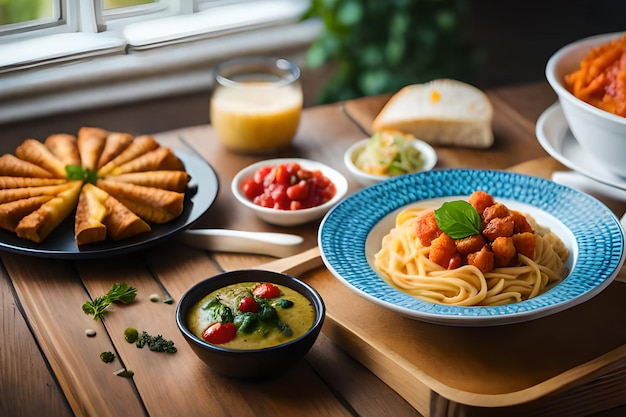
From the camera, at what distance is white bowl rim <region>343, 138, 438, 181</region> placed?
246cm

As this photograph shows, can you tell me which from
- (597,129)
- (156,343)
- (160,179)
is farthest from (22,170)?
(597,129)

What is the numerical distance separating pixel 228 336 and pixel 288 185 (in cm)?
75

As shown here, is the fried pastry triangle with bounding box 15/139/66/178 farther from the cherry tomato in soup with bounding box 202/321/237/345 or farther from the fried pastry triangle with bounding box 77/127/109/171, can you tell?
the cherry tomato in soup with bounding box 202/321/237/345

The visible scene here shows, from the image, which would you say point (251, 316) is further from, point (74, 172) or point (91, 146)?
point (91, 146)

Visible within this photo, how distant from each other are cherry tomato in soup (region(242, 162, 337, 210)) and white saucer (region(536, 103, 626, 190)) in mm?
650

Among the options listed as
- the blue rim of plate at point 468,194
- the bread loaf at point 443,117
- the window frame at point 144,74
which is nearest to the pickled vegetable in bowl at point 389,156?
the bread loaf at point 443,117

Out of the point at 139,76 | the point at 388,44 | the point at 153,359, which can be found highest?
the point at 153,359

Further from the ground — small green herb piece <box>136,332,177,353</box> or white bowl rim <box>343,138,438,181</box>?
white bowl rim <box>343,138,438,181</box>

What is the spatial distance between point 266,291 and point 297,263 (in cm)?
30

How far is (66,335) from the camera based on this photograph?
6.15 feet

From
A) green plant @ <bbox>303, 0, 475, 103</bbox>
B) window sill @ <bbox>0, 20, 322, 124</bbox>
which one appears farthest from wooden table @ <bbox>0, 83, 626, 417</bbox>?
window sill @ <bbox>0, 20, 322, 124</bbox>

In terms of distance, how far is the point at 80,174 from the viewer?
2316 millimetres

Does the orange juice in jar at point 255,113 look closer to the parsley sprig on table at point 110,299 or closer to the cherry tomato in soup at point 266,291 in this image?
the parsley sprig on table at point 110,299

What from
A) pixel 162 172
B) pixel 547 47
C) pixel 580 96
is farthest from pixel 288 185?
pixel 547 47
